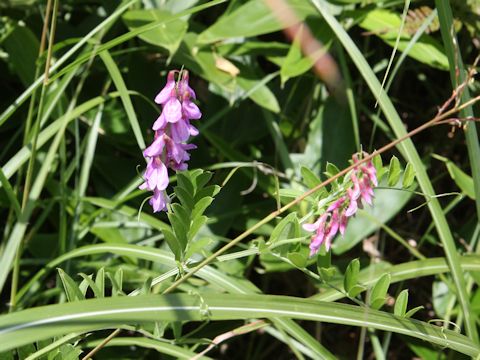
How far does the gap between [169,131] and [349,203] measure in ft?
0.56

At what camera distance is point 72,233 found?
3.79 ft

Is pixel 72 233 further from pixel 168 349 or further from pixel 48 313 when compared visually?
pixel 48 313

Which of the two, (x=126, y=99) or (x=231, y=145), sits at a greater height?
(x=126, y=99)

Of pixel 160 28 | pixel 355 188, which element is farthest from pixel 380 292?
pixel 160 28

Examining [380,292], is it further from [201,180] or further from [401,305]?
[201,180]

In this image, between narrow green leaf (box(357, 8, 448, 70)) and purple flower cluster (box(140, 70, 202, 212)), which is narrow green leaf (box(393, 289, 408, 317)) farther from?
narrow green leaf (box(357, 8, 448, 70))

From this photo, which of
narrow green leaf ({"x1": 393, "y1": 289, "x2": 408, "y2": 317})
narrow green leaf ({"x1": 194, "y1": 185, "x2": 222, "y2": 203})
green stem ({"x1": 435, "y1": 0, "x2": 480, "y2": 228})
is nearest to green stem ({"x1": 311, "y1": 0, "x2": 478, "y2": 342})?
green stem ({"x1": 435, "y1": 0, "x2": 480, "y2": 228})

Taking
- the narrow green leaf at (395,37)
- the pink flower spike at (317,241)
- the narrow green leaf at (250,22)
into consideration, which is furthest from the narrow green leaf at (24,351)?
the narrow green leaf at (395,37)

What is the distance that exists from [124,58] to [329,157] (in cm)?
40

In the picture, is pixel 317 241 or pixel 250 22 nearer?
pixel 317 241

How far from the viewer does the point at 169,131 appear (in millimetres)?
641

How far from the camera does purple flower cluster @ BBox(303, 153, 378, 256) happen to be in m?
0.65

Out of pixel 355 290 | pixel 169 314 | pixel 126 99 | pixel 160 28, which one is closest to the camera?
pixel 169 314

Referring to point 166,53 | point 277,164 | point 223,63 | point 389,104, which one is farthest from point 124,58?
point 389,104
